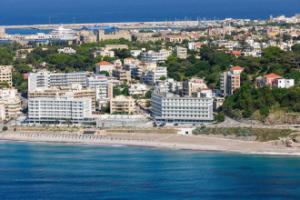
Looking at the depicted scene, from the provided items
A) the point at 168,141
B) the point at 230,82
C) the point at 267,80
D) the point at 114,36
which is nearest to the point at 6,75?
the point at 230,82

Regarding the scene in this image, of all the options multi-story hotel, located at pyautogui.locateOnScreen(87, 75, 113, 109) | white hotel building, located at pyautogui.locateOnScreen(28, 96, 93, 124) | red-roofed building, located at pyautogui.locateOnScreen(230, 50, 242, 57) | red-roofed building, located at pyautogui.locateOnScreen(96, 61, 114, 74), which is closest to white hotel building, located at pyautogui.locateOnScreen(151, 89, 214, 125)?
white hotel building, located at pyautogui.locateOnScreen(28, 96, 93, 124)

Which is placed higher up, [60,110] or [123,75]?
[123,75]

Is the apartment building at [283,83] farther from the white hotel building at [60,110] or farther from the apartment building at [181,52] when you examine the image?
the apartment building at [181,52]

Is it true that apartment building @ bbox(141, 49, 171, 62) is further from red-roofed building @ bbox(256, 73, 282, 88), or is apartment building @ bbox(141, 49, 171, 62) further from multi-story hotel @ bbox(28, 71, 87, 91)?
red-roofed building @ bbox(256, 73, 282, 88)

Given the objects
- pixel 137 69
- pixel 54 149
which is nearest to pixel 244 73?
pixel 137 69

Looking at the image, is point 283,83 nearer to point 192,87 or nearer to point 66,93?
point 192,87

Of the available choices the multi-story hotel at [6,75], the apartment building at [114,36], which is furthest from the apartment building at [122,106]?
the apartment building at [114,36]

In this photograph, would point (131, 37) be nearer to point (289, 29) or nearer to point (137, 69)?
point (289, 29)
